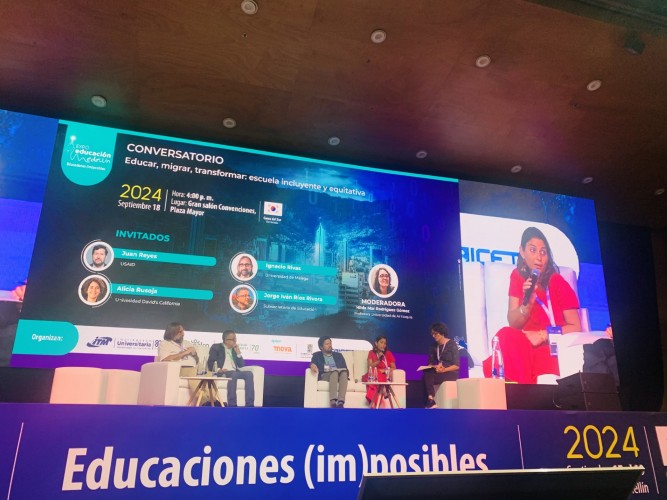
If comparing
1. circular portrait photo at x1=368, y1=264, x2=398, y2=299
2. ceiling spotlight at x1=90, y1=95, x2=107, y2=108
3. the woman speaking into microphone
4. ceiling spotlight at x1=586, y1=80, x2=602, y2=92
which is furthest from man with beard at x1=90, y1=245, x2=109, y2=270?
ceiling spotlight at x1=586, y1=80, x2=602, y2=92

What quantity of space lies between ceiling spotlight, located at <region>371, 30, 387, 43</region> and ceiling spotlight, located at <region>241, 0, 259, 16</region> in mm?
897

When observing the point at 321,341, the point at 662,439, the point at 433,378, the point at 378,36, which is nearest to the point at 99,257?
the point at 321,341

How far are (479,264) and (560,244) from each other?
3.44ft

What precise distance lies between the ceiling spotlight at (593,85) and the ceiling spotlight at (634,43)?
0.43 m

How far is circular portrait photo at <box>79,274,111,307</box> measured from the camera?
4.13 m

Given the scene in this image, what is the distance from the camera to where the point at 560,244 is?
5.55 m

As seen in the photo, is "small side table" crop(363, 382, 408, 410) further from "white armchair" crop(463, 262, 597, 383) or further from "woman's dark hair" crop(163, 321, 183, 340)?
"woman's dark hair" crop(163, 321, 183, 340)

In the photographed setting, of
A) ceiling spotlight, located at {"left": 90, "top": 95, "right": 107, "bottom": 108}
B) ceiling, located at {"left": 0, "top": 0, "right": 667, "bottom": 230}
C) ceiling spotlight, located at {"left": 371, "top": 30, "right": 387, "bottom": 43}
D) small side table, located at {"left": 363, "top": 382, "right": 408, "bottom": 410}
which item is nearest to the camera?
ceiling, located at {"left": 0, "top": 0, "right": 667, "bottom": 230}

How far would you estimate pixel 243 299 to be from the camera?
14.7 ft

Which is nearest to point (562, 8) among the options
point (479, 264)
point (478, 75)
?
point (478, 75)

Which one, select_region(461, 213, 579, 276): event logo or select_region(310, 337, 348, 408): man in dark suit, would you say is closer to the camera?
select_region(310, 337, 348, 408): man in dark suit

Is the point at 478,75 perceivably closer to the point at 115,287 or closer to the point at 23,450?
the point at 115,287

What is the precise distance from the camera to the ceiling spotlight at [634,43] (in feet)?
12.7

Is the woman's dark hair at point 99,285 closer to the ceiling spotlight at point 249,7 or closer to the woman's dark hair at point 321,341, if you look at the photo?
the woman's dark hair at point 321,341
